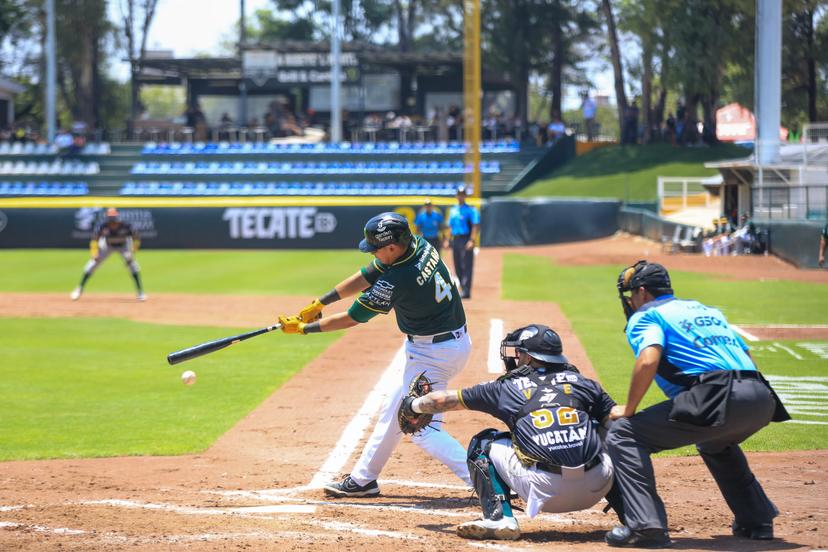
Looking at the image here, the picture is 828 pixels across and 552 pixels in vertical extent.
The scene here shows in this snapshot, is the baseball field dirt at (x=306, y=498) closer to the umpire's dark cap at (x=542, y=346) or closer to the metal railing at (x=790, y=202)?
the umpire's dark cap at (x=542, y=346)

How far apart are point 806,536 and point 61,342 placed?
12077 mm

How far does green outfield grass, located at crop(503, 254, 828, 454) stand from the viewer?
35.2ft

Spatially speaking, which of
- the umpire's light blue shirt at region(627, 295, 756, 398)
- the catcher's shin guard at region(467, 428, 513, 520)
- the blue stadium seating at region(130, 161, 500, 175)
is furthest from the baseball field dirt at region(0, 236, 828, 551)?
the blue stadium seating at region(130, 161, 500, 175)

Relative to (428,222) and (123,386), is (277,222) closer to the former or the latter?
(428,222)

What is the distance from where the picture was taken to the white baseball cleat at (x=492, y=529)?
629 cm

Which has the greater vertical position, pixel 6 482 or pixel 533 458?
pixel 533 458

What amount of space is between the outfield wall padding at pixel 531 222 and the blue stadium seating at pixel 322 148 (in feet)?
30.0

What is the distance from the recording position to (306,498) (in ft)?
24.9

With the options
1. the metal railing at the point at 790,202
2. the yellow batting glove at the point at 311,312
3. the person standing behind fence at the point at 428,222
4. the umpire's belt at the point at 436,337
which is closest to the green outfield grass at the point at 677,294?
the person standing behind fence at the point at 428,222

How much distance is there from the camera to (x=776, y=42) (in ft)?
101

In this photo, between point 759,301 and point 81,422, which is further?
point 759,301

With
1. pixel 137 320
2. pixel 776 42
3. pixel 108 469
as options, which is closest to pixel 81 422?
pixel 108 469

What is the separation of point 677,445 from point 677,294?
14.5 m

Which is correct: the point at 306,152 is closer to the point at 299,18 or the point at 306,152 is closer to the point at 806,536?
the point at 299,18
